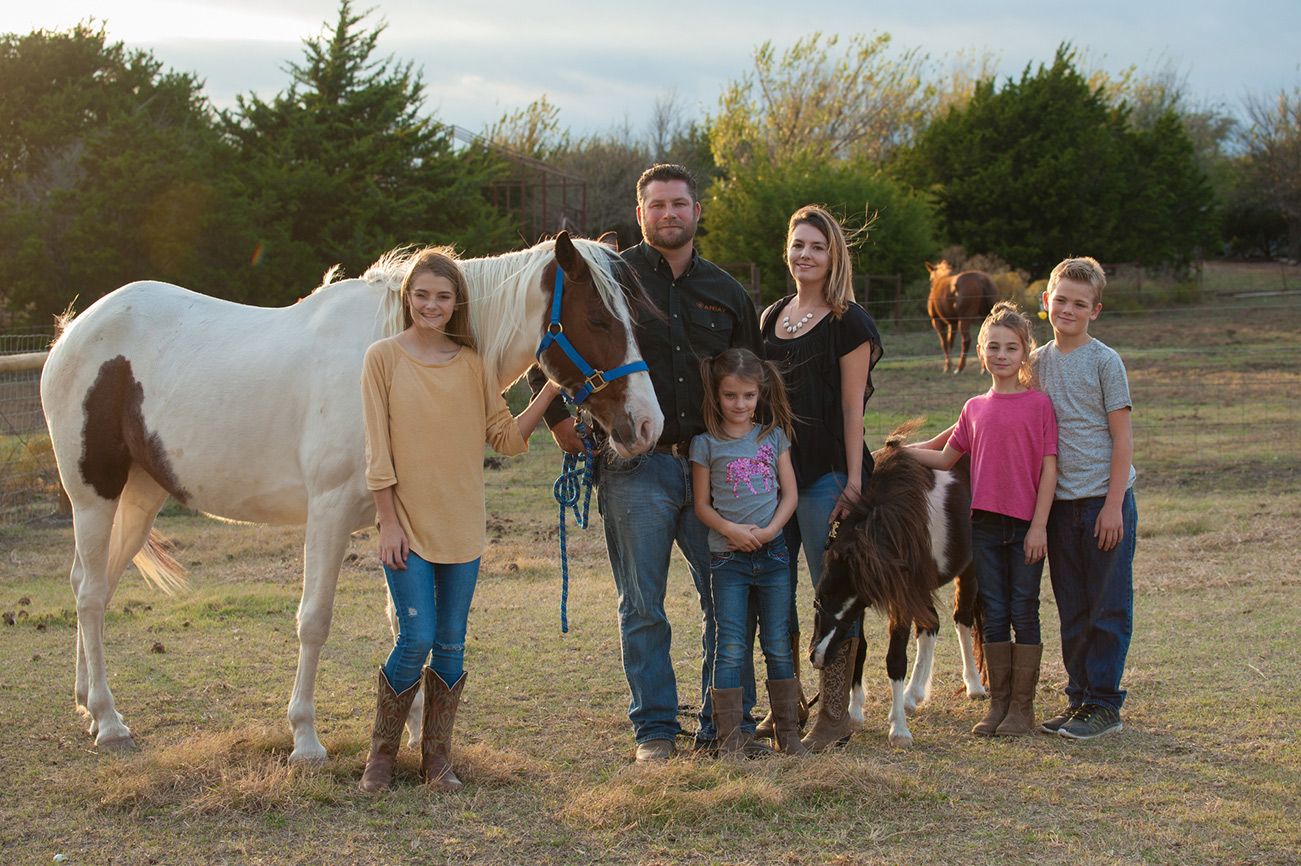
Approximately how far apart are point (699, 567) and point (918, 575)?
2.83 ft

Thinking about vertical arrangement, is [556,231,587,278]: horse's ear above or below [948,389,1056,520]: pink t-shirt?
above

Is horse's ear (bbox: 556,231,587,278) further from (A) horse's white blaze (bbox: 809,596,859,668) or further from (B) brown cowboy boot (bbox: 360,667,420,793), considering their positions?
(A) horse's white blaze (bbox: 809,596,859,668)

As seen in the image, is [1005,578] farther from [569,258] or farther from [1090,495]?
[569,258]

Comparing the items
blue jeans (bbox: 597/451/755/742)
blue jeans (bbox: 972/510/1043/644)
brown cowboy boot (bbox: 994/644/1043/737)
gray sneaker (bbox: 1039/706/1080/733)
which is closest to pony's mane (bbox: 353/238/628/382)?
blue jeans (bbox: 597/451/755/742)

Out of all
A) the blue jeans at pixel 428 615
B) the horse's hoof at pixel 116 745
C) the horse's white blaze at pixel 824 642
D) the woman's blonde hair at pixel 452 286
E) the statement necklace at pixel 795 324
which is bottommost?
the horse's hoof at pixel 116 745

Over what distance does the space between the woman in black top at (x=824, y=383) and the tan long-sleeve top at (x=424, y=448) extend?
1.19m

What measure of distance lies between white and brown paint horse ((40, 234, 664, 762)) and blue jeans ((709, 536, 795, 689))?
65 centimetres

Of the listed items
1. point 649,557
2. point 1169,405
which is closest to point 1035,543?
point 649,557

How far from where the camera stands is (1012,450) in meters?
4.19

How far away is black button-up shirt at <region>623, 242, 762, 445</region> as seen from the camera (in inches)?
148

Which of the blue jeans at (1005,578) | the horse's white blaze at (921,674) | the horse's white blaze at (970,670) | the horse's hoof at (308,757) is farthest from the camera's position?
the horse's white blaze at (970,670)

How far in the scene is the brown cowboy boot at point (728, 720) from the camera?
3.79 meters

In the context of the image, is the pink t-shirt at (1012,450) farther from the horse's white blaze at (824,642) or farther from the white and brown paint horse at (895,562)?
the horse's white blaze at (824,642)

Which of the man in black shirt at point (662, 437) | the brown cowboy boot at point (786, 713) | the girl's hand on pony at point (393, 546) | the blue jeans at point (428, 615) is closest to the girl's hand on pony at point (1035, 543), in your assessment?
the brown cowboy boot at point (786, 713)
